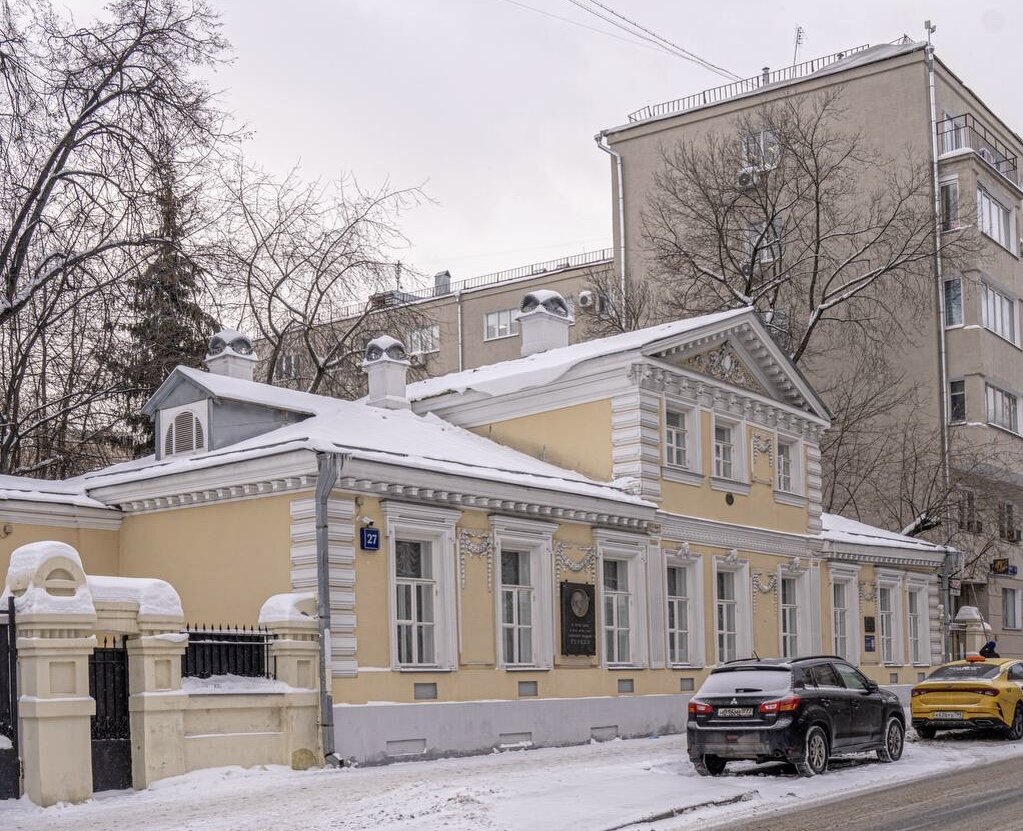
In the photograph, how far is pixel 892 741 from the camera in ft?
64.8

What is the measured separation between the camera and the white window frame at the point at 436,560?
20438mm

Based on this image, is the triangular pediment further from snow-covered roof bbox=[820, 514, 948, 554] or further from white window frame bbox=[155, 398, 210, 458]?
white window frame bbox=[155, 398, 210, 458]

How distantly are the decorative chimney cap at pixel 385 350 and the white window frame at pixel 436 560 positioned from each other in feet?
21.2

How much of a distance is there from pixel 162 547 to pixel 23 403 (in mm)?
11936

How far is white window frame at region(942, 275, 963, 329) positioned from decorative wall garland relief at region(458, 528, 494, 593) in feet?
84.3

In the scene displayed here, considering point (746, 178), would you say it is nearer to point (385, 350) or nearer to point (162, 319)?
point (385, 350)

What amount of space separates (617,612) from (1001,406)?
77.0 ft

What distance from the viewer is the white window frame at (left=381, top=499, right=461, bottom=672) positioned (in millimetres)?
20438

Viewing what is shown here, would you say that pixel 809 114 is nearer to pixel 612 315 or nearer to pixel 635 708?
pixel 612 315

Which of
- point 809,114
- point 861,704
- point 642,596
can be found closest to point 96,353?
point 642,596

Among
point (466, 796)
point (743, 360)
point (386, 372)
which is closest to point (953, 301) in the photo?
point (743, 360)

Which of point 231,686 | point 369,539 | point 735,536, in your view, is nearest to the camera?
point 231,686

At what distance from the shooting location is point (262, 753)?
17609 mm

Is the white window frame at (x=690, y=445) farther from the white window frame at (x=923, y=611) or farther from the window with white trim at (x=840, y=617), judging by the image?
the white window frame at (x=923, y=611)
